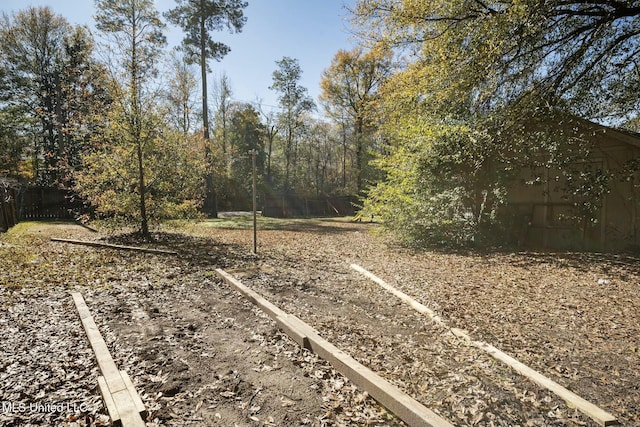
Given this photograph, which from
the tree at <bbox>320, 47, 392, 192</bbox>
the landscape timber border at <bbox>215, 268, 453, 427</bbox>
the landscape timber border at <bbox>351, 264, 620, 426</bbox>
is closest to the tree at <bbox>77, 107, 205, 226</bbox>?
the landscape timber border at <bbox>215, 268, 453, 427</bbox>

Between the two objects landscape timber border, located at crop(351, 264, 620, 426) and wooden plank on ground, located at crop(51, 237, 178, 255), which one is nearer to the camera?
landscape timber border, located at crop(351, 264, 620, 426)

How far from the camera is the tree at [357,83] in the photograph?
25.0 meters

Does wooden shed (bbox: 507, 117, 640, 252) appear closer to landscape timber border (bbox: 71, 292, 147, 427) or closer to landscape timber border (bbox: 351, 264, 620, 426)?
landscape timber border (bbox: 351, 264, 620, 426)

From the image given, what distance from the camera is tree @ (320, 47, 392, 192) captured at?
2500 cm

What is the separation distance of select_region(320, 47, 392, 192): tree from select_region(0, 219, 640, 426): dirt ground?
19.6 metres

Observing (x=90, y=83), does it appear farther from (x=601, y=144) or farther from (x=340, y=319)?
(x=601, y=144)

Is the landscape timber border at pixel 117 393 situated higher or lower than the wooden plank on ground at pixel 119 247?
lower

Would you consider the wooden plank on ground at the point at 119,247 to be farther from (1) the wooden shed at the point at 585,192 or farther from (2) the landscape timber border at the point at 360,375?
(1) the wooden shed at the point at 585,192

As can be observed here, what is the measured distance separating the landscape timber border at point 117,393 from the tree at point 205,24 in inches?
653

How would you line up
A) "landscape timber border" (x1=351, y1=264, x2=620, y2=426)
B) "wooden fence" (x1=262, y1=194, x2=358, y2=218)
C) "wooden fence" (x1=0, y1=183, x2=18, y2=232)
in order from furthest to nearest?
"wooden fence" (x1=262, y1=194, x2=358, y2=218) < "wooden fence" (x1=0, y1=183, x2=18, y2=232) < "landscape timber border" (x1=351, y1=264, x2=620, y2=426)

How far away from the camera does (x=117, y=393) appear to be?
2332 mm

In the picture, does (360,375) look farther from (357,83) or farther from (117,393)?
(357,83)

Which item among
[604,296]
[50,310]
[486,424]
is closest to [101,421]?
[486,424]

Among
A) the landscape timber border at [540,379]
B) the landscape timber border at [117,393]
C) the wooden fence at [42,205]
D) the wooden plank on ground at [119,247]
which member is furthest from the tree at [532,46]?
the wooden fence at [42,205]
